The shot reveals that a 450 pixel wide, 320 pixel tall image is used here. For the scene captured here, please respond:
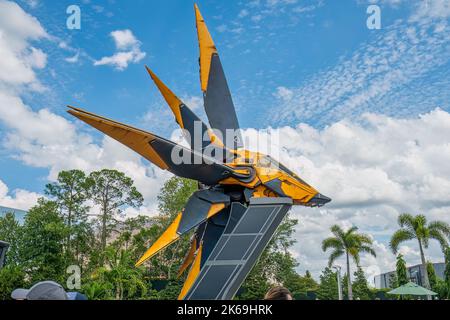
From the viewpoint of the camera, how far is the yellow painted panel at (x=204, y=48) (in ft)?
39.2

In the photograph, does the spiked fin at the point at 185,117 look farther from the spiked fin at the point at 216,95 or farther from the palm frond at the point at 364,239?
the palm frond at the point at 364,239

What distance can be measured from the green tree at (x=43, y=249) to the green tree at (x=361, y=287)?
22374mm

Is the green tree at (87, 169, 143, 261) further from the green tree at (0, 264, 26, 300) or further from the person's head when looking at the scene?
the person's head

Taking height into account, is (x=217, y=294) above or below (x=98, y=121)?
below

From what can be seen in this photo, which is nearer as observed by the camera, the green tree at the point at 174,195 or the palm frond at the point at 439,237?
the palm frond at the point at 439,237

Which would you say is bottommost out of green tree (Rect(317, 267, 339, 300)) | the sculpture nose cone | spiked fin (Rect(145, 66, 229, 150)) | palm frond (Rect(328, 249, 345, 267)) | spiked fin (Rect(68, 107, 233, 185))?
green tree (Rect(317, 267, 339, 300))

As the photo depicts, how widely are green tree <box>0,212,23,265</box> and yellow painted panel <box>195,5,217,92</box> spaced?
779 inches

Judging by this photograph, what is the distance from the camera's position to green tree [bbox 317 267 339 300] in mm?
31344

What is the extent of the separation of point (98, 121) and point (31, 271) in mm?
20676

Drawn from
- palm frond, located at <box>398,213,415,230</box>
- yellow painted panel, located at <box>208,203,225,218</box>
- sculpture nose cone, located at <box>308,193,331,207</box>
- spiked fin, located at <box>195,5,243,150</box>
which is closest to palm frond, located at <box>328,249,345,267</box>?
palm frond, located at <box>398,213,415,230</box>

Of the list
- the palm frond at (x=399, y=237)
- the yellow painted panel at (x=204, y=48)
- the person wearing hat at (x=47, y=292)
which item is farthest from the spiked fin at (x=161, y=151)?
the palm frond at (x=399, y=237)

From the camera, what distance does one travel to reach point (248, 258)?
6.21 metres
